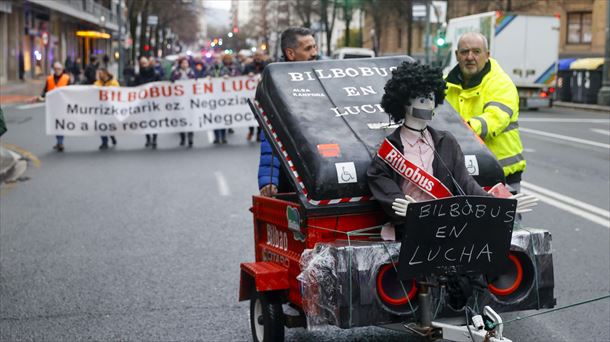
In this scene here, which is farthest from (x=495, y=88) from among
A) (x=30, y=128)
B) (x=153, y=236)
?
(x=30, y=128)

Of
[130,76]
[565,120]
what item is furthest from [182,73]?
[565,120]

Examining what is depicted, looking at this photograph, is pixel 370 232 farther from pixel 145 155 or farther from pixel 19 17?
pixel 19 17

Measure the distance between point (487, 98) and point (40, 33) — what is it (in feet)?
192

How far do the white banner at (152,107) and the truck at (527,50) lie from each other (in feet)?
44.1

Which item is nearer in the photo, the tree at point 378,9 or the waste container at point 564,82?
the waste container at point 564,82

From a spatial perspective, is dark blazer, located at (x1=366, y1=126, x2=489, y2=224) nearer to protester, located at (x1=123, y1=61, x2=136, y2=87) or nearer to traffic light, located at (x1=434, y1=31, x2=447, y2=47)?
protester, located at (x1=123, y1=61, x2=136, y2=87)

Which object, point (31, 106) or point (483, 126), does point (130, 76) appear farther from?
point (483, 126)

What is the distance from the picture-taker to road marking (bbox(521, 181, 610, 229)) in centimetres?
1081

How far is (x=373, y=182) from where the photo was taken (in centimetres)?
482

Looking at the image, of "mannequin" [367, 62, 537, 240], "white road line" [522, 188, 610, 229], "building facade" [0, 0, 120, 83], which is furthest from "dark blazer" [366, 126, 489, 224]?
"building facade" [0, 0, 120, 83]

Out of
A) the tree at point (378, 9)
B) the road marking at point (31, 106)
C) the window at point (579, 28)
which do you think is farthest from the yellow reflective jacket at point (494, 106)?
the tree at point (378, 9)

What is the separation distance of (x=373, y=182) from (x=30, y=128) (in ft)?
72.1

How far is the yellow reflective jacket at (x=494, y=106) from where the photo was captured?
6.28m

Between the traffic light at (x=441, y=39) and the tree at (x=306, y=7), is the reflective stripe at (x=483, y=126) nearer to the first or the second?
the traffic light at (x=441, y=39)
